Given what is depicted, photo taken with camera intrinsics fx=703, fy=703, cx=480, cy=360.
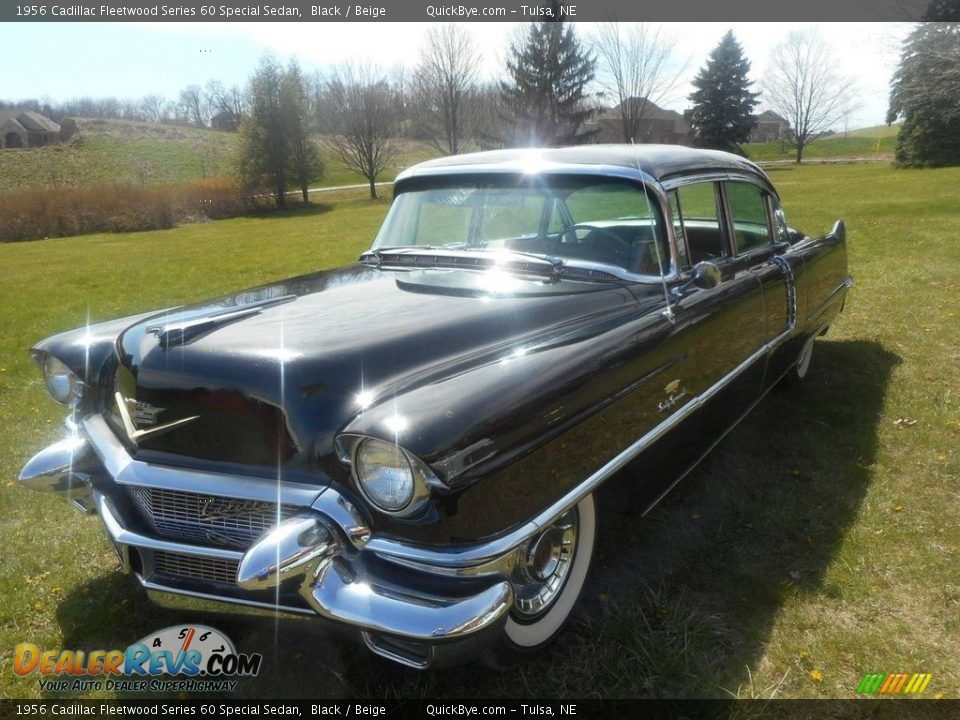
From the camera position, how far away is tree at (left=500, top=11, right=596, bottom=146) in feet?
120

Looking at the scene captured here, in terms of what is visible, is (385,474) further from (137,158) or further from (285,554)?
(137,158)

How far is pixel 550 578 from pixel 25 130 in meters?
59.0

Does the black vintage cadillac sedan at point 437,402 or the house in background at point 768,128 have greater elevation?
the house in background at point 768,128

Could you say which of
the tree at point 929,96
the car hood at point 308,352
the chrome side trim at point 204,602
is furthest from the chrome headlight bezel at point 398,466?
the tree at point 929,96

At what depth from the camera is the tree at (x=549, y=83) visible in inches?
1439

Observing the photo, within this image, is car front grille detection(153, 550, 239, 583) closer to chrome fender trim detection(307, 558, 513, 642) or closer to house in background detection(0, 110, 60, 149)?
chrome fender trim detection(307, 558, 513, 642)

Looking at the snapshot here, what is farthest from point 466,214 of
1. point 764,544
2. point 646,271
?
point 764,544

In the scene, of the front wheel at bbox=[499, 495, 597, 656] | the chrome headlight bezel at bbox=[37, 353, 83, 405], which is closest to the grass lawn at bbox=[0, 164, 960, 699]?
the front wheel at bbox=[499, 495, 597, 656]

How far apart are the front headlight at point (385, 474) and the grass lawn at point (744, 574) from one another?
0.46 meters

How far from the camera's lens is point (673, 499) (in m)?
3.52

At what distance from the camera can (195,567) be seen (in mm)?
2148

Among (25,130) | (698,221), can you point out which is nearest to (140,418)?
(698,221)

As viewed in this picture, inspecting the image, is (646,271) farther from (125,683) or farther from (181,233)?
(181,233)

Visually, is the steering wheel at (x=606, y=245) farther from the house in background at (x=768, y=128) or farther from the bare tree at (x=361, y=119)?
the house in background at (x=768, y=128)
